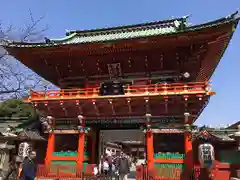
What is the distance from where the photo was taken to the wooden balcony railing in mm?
Result: 13925

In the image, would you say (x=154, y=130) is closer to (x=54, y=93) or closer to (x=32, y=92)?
(x=54, y=93)

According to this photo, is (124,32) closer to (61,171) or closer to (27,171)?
(61,171)

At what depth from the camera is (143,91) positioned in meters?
15.5

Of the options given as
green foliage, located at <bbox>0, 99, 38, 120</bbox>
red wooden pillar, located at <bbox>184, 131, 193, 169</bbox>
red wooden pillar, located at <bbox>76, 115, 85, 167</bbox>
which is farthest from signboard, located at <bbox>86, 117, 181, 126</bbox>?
green foliage, located at <bbox>0, 99, 38, 120</bbox>

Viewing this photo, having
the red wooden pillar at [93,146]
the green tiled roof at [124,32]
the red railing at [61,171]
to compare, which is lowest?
the red railing at [61,171]

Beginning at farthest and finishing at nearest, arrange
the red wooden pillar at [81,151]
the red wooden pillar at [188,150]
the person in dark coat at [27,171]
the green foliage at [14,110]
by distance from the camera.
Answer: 1. the green foliage at [14,110]
2. the red wooden pillar at [81,151]
3. the red wooden pillar at [188,150]
4. the person in dark coat at [27,171]

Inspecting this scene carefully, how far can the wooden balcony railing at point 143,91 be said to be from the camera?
1393cm

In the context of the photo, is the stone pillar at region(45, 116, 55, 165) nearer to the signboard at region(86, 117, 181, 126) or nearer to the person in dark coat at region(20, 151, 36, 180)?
the signboard at region(86, 117, 181, 126)

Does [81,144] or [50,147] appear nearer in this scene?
[81,144]

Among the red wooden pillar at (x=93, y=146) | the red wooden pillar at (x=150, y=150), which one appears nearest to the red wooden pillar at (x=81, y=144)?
the red wooden pillar at (x=93, y=146)

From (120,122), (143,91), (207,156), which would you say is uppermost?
(143,91)

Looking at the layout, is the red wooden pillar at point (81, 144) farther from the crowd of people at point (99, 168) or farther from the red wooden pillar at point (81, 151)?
the crowd of people at point (99, 168)

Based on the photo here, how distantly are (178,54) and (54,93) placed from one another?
884 centimetres

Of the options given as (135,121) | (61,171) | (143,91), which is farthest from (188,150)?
(61,171)
